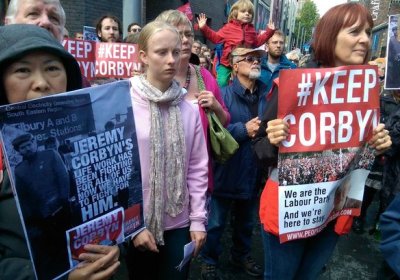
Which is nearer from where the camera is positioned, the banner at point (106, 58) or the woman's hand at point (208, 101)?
the woman's hand at point (208, 101)

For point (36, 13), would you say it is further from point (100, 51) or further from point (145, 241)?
point (100, 51)

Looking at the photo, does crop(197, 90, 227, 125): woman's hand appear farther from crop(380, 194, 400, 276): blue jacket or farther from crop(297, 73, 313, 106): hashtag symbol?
crop(380, 194, 400, 276): blue jacket

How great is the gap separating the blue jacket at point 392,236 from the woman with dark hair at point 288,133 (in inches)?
14.7

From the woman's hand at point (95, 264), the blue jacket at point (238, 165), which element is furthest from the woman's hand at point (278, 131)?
the blue jacket at point (238, 165)

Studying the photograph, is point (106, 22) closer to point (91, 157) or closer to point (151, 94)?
point (151, 94)

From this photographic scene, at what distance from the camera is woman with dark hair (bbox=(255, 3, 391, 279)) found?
1.75 meters

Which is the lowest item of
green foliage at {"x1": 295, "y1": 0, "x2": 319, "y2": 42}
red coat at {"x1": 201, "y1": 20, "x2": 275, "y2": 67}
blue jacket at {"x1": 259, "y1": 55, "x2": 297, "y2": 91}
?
blue jacket at {"x1": 259, "y1": 55, "x2": 297, "y2": 91}

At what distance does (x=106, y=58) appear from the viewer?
3.74 meters

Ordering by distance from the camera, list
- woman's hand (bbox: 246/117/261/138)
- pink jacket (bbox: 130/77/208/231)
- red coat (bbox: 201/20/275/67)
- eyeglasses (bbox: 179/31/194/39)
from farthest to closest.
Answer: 1. red coat (bbox: 201/20/275/67)
2. woman's hand (bbox: 246/117/261/138)
3. eyeglasses (bbox: 179/31/194/39)
4. pink jacket (bbox: 130/77/208/231)

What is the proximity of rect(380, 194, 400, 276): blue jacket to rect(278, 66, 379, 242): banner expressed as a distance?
0.31 metres

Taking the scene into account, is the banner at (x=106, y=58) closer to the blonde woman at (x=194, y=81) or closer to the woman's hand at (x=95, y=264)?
the blonde woman at (x=194, y=81)

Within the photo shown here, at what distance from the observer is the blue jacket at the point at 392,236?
1.41 metres

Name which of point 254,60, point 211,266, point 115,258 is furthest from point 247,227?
point 115,258

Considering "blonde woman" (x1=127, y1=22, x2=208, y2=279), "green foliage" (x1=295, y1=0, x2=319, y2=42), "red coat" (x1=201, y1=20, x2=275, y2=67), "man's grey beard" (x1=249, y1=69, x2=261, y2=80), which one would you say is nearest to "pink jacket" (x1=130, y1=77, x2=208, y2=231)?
"blonde woman" (x1=127, y1=22, x2=208, y2=279)
